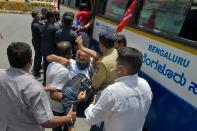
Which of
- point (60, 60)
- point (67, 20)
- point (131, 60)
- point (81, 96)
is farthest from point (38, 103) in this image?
point (67, 20)

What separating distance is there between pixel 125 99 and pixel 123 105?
2.0 inches

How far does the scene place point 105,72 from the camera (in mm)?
4195

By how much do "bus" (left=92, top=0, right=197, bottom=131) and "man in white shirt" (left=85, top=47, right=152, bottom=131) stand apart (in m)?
0.92

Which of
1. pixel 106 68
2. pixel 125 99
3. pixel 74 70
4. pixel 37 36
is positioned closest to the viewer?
pixel 125 99

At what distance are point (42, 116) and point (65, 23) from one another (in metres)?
3.84

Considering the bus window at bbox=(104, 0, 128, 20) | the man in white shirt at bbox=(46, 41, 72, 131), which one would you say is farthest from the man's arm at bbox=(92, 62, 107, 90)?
the bus window at bbox=(104, 0, 128, 20)

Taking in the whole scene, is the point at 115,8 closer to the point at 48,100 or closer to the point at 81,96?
the point at 81,96

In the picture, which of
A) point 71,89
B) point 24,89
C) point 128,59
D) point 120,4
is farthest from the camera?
point 120,4

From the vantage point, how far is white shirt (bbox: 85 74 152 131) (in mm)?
2820

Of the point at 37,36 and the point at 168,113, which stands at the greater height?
the point at 168,113

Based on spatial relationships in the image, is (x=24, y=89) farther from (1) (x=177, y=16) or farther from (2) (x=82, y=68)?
(1) (x=177, y=16)

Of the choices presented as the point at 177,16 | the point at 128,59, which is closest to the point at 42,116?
the point at 128,59

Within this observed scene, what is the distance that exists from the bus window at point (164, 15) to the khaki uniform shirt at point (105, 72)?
0.85 m

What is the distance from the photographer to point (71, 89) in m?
3.84
